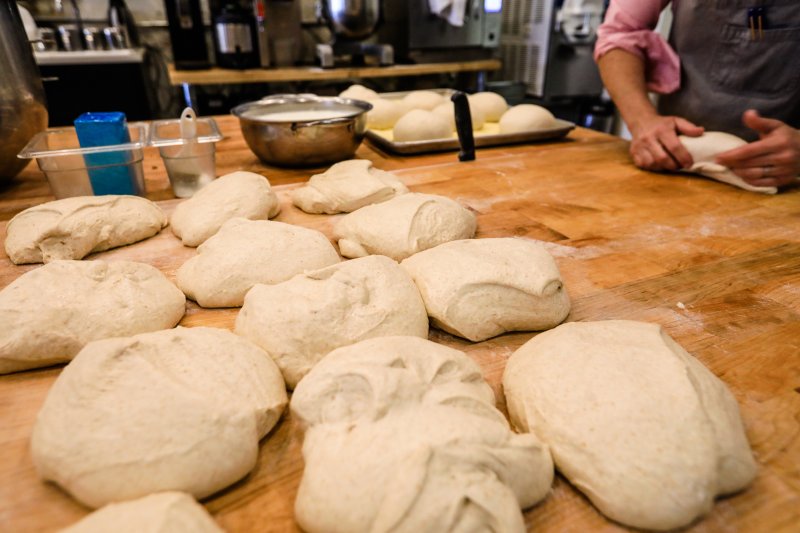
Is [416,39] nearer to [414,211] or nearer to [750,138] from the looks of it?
[750,138]

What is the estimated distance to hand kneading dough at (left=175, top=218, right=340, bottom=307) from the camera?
140 centimetres

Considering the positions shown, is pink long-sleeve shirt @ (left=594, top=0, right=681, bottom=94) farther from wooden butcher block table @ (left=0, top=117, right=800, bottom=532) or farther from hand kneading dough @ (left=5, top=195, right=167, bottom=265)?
hand kneading dough @ (left=5, top=195, right=167, bottom=265)

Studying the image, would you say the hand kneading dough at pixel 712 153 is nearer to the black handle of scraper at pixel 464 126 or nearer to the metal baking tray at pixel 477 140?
the metal baking tray at pixel 477 140

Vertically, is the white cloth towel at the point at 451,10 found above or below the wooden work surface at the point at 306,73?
above

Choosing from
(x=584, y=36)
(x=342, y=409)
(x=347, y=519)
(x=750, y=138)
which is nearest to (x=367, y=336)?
(x=342, y=409)

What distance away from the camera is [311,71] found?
437 cm

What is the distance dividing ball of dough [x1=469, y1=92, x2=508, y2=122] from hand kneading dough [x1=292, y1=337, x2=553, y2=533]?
2377mm

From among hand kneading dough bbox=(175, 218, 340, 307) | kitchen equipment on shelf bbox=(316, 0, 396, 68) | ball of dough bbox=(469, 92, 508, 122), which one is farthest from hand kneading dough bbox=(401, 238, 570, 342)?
kitchen equipment on shelf bbox=(316, 0, 396, 68)

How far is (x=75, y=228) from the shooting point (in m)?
1.57

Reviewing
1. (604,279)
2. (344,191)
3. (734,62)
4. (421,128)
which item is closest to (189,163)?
(344,191)

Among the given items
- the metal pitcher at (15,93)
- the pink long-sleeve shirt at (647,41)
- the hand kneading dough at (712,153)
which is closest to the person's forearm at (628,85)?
the pink long-sleeve shirt at (647,41)

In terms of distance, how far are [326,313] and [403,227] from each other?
1.76 ft

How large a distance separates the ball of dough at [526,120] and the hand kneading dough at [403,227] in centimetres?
131

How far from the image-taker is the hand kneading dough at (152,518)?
0.74 m
